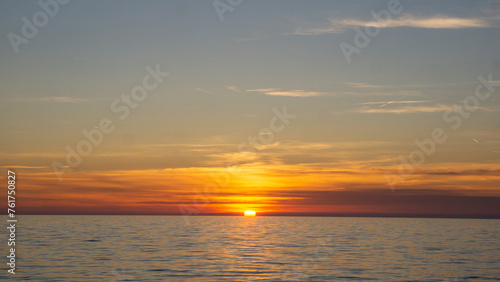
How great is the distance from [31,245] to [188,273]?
33762 mm

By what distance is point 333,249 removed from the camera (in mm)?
68562

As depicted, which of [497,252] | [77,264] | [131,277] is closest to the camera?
[131,277]

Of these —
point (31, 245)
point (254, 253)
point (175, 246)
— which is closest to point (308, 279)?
point (254, 253)

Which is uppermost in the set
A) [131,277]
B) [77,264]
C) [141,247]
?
[141,247]

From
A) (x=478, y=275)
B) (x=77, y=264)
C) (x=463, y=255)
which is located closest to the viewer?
(x=478, y=275)

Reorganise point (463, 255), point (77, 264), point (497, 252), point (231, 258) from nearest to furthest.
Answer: point (77, 264) < point (231, 258) < point (463, 255) < point (497, 252)

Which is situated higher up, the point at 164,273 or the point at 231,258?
the point at 231,258

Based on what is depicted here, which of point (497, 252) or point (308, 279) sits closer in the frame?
point (308, 279)

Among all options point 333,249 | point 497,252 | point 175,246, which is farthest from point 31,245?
point 497,252

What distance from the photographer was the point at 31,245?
69.6 meters

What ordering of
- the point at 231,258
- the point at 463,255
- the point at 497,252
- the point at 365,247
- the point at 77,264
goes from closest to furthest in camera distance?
the point at 77,264
the point at 231,258
the point at 463,255
the point at 497,252
the point at 365,247

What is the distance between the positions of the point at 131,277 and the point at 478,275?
3031 centimetres

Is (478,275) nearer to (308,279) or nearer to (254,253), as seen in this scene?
(308,279)

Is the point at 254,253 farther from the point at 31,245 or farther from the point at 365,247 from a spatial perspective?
the point at 31,245
